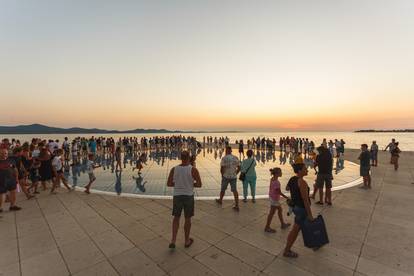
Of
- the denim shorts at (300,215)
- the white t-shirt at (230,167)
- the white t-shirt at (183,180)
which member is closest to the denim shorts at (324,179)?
the white t-shirt at (230,167)

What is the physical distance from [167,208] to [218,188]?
9.24 feet

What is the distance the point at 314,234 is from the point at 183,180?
7.96 feet

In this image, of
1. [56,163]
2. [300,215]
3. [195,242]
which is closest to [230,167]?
[195,242]

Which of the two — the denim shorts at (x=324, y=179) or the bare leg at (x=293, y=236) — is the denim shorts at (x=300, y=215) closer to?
the bare leg at (x=293, y=236)

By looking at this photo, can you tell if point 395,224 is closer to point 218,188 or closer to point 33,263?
point 218,188

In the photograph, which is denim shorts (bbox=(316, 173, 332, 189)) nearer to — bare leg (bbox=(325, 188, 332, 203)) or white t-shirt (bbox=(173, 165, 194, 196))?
bare leg (bbox=(325, 188, 332, 203))

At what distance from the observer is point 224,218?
5.40 meters

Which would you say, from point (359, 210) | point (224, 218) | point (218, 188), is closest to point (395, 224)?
point (359, 210)

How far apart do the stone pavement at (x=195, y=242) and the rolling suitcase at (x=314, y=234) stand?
0.25 m

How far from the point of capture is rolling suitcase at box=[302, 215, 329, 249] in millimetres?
3652

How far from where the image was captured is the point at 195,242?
13.8 ft

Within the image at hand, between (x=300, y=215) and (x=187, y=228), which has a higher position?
(x=300, y=215)

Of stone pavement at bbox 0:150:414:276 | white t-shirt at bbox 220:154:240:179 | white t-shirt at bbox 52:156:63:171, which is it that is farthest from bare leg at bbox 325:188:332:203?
white t-shirt at bbox 52:156:63:171

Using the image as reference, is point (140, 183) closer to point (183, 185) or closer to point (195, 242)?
point (195, 242)
